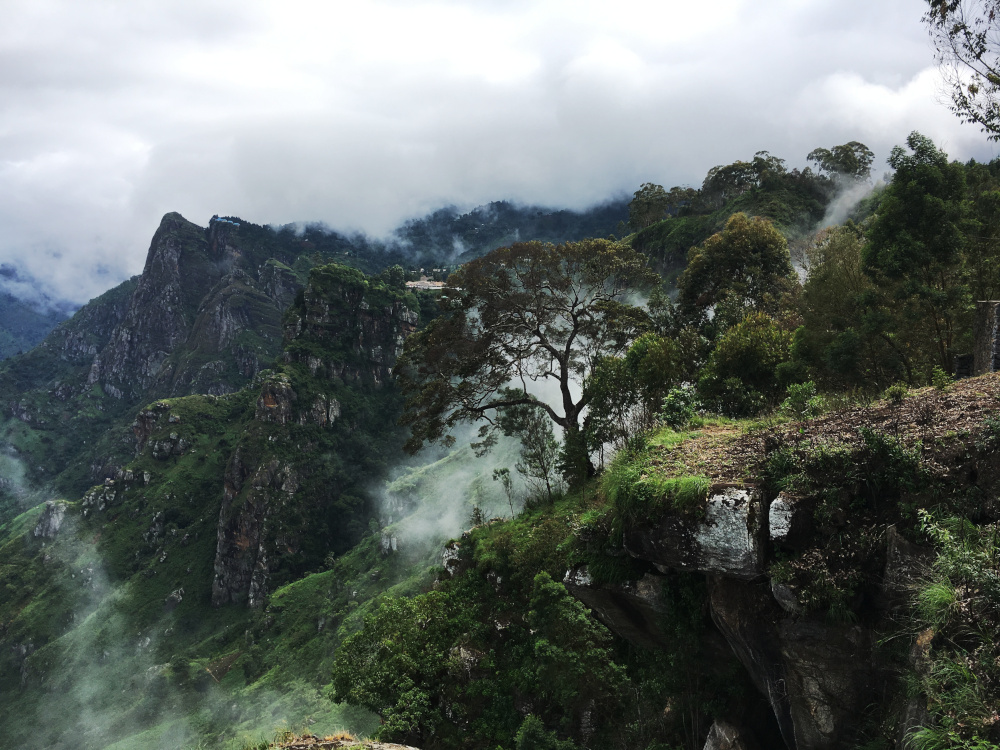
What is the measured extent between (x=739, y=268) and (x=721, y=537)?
3090 cm

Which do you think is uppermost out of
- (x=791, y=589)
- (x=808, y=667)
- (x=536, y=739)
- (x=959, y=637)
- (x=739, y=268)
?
(x=739, y=268)

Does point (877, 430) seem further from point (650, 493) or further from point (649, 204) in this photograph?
point (649, 204)

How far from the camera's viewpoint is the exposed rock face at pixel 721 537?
8148mm

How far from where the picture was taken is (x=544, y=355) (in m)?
25.4

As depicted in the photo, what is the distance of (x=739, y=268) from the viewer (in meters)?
35.3

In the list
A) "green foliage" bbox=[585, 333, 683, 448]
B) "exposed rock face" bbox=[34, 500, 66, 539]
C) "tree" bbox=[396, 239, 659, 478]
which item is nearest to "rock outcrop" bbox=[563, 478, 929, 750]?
"green foliage" bbox=[585, 333, 683, 448]

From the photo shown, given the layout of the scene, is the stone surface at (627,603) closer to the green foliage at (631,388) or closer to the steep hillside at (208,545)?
the green foliage at (631,388)

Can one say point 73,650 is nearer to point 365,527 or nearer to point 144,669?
point 144,669

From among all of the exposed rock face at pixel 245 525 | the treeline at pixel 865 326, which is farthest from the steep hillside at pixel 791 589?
the exposed rock face at pixel 245 525

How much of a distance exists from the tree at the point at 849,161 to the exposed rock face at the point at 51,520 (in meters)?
145

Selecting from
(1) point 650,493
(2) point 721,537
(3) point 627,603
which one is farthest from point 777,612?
(3) point 627,603

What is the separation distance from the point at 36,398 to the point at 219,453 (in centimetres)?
13287

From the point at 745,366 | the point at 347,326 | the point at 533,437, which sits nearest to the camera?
the point at 745,366

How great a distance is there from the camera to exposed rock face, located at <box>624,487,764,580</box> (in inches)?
321
